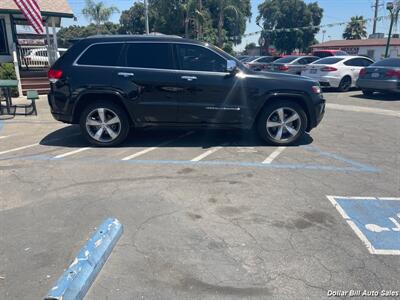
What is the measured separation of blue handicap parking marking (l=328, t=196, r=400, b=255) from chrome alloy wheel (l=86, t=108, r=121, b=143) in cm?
380

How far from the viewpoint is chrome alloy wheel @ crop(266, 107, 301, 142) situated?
6.52 metres

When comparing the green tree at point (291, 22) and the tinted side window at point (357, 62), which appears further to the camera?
the green tree at point (291, 22)

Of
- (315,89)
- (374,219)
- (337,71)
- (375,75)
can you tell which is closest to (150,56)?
(315,89)

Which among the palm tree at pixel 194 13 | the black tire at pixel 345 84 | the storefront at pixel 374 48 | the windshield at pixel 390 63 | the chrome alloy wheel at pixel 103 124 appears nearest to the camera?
the chrome alloy wheel at pixel 103 124

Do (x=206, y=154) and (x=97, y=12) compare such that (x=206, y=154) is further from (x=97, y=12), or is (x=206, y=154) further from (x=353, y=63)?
(x=97, y=12)

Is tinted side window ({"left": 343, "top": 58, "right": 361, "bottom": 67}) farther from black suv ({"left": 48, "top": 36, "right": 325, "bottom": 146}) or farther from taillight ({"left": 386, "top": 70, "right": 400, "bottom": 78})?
black suv ({"left": 48, "top": 36, "right": 325, "bottom": 146})

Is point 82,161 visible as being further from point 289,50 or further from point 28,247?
point 289,50

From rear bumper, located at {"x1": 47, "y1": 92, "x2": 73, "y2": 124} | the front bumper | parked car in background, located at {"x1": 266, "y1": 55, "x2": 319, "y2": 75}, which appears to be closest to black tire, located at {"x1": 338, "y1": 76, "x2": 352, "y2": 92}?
the front bumper

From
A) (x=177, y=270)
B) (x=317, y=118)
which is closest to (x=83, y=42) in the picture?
(x=317, y=118)

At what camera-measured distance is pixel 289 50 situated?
59.0 meters

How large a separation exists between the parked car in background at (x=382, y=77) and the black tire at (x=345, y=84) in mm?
1442

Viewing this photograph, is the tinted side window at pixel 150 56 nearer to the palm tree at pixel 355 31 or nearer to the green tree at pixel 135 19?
the green tree at pixel 135 19

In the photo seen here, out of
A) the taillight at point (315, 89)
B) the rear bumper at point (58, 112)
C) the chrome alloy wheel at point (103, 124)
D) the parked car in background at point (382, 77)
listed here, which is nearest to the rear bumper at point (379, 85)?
the parked car in background at point (382, 77)

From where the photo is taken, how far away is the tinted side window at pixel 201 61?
20.6 ft
